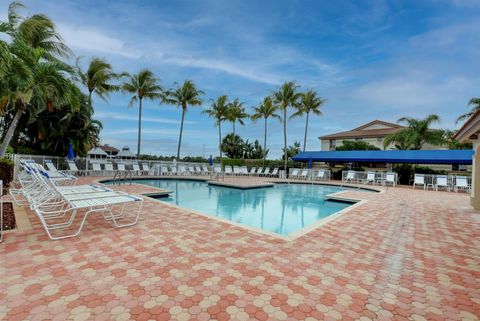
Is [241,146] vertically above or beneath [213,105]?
beneath

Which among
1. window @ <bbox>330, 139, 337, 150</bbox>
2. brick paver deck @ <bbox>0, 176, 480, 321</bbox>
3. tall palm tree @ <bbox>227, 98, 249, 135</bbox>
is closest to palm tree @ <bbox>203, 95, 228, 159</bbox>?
tall palm tree @ <bbox>227, 98, 249, 135</bbox>

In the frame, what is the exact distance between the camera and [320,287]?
8.57ft

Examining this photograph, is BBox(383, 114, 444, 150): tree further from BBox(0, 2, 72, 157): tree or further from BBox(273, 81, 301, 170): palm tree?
BBox(0, 2, 72, 157): tree

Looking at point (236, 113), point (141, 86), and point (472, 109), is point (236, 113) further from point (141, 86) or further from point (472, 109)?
point (472, 109)

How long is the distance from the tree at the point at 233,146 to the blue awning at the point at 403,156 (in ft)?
44.1

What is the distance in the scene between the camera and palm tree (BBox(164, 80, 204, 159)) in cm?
2400

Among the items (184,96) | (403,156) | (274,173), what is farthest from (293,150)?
(184,96)

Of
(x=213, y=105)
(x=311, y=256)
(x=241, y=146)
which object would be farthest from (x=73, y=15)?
(x=241, y=146)

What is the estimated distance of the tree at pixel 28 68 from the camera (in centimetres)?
642

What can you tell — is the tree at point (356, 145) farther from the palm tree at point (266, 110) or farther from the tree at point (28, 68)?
the tree at point (28, 68)

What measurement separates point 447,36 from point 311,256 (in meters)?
10.1

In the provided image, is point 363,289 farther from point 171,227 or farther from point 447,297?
point 171,227

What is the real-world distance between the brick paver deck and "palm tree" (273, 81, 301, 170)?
19.9 m

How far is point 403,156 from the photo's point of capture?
58.1 feet
